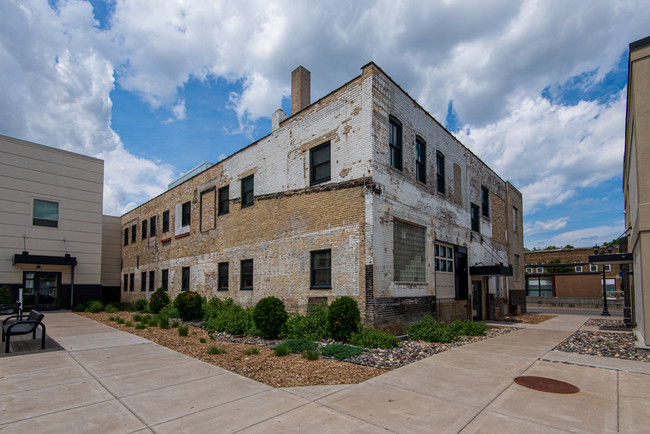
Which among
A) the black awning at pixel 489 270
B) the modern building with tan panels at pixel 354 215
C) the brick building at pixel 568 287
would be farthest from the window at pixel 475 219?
the brick building at pixel 568 287

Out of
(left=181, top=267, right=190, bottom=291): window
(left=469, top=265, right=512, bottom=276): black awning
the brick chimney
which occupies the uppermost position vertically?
the brick chimney

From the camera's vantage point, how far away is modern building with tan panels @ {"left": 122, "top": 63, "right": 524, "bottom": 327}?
1184 cm

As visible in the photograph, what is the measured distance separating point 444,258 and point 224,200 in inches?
438

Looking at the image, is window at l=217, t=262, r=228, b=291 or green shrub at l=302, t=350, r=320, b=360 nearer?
green shrub at l=302, t=350, r=320, b=360

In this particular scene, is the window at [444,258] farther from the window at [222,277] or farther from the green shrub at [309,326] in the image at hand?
the window at [222,277]

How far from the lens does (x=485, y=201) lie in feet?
68.8

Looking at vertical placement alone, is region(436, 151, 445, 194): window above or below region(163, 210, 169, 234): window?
above

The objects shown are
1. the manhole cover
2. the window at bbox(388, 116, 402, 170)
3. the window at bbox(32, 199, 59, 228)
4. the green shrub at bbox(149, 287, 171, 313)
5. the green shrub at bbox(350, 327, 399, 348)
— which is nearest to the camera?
the manhole cover

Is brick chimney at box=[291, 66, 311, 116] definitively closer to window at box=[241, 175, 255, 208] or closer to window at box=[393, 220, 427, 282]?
window at box=[241, 175, 255, 208]

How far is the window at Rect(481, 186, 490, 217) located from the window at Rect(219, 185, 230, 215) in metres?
13.6

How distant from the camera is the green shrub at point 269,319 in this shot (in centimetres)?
1146

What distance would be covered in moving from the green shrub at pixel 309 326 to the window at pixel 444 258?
18.7ft

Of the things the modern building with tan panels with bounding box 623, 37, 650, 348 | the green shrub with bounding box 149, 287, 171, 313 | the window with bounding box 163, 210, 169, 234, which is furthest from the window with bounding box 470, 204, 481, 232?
the window with bounding box 163, 210, 169, 234

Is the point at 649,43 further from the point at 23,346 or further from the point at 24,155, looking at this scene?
the point at 24,155
